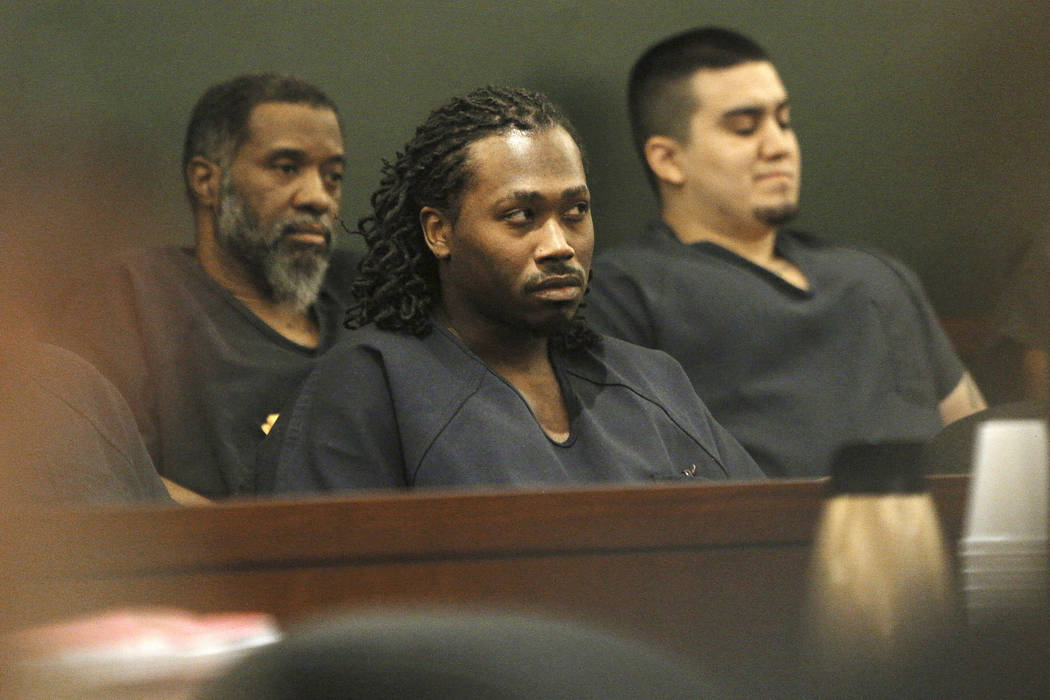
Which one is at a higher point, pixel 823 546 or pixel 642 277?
pixel 642 277

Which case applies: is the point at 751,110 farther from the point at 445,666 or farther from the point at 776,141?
the point at 445,666

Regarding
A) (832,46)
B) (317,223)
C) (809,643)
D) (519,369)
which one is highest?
(832,46)

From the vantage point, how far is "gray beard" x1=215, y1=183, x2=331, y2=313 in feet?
3.93

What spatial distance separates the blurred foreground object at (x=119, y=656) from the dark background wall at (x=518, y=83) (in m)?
0.18

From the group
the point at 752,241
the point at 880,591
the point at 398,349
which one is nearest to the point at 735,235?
the point at 752,241

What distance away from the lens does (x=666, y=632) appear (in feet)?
2.57

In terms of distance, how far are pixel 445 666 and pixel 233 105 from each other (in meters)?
0.71

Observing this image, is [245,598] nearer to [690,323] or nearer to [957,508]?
[957,508]

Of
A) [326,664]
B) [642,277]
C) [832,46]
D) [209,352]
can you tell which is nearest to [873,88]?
[832,46]

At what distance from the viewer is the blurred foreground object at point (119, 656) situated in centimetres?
60

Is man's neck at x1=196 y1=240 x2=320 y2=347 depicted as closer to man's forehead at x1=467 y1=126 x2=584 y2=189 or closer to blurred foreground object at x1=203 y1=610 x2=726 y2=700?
man's forehead at x1=467 y1=126 x2=584 y2=189

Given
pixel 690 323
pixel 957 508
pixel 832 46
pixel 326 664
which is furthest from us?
pixel 690 323

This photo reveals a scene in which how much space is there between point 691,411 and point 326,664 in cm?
57

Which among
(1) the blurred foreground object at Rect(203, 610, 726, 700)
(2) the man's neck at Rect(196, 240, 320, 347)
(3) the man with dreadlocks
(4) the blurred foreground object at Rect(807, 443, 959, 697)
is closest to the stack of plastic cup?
(4) the blurred foreground object at Rect(807, 443, 959, 697)
